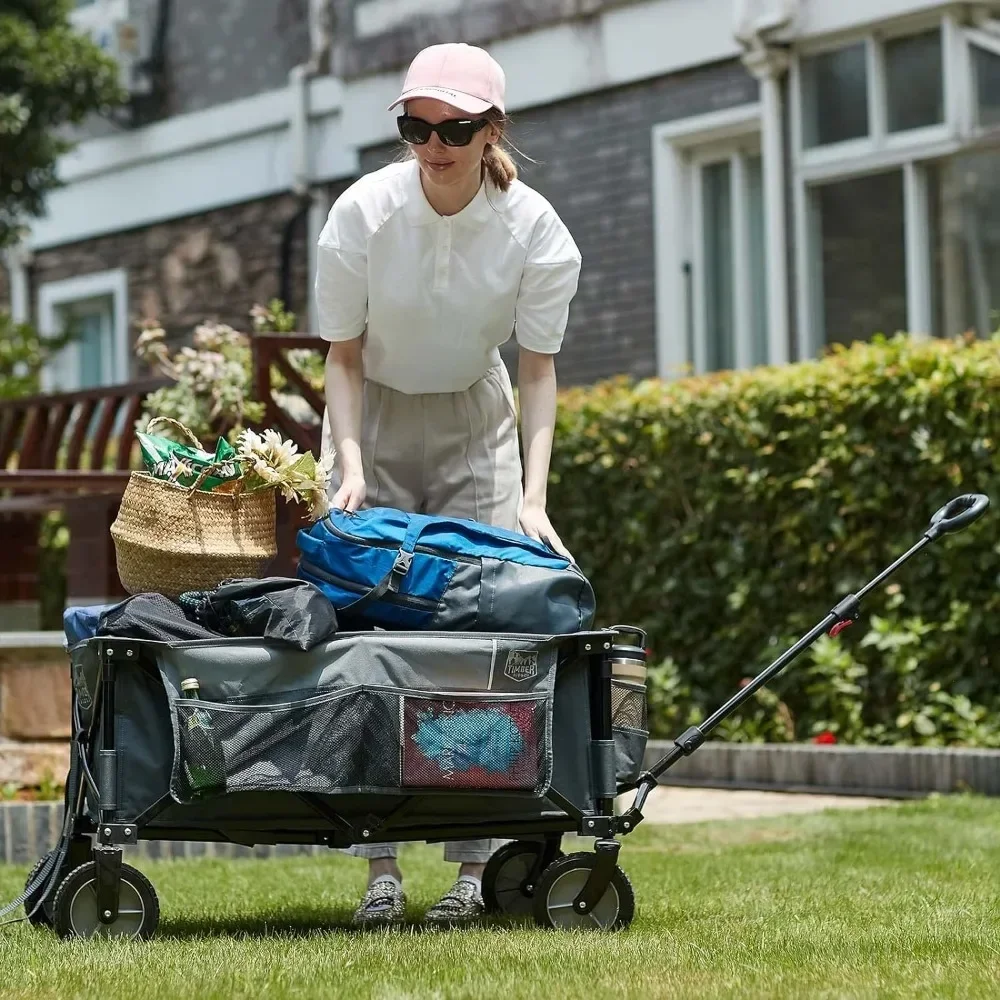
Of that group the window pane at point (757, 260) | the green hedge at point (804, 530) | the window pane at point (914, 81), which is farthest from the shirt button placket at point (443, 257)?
the window pane at point (757, 260)

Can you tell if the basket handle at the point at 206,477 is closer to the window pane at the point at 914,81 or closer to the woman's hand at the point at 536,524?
the woman's hand at the point at 536,524

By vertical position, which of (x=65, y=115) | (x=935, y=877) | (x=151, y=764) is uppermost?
(x=65, y=115)

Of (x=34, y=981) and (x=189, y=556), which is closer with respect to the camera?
(x=34, y=981)

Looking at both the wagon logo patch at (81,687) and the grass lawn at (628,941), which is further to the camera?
the wagon logo patch at (81,687)

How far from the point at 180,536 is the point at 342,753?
1.97 ft

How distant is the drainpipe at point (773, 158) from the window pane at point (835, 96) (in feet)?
0.49

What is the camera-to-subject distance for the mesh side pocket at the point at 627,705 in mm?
4727

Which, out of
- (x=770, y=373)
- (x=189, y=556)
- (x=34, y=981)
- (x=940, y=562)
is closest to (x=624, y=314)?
(x=770, y=373)

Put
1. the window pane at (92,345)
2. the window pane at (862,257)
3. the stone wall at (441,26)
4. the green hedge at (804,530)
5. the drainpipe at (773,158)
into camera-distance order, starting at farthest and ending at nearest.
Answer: the window pane at (92,345)
the stone wall at (441,26)
the drainpipe at (773,158)
the window pane at (862,257)
the green hedge at (804,530)

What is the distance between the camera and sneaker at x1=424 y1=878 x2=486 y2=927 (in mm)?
A: 4875

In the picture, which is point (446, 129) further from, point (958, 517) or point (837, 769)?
point (837, 769)

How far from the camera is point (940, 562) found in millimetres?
8211

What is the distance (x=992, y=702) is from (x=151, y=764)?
4630 millimetres

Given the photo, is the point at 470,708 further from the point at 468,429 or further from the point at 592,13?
the point at 592,13
